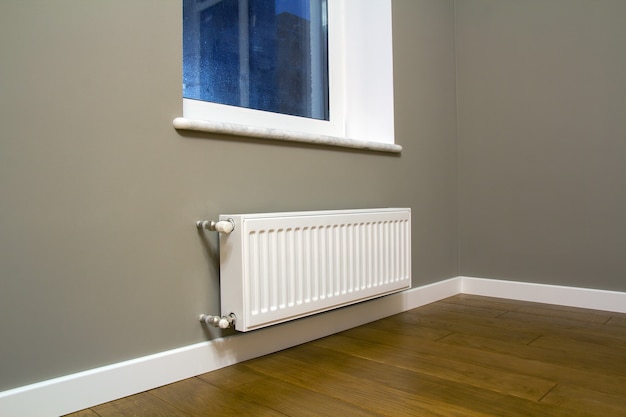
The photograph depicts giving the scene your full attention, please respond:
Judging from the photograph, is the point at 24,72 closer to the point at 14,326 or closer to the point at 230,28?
the point at 14,326

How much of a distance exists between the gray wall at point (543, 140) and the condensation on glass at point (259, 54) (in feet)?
2.98

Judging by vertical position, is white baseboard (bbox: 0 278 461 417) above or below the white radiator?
below

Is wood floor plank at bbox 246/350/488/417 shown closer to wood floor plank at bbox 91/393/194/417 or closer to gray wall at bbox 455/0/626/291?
wood floor plank at bbox 91/393/194/417

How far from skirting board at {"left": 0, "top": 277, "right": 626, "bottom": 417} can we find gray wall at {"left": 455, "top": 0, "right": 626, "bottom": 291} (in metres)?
0.07

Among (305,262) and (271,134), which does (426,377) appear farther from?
(271,134)

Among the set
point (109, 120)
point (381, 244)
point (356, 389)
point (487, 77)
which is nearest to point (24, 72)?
point (109, 120)

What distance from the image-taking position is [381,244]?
5.96ft

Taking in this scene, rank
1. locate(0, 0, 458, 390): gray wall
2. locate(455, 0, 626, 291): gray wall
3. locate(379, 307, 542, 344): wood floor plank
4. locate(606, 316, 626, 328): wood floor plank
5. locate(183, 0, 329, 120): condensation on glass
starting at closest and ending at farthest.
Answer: locate(0, 0, 458, 390): gray wall, locate(183, 0, 329, 120): condensation on glass, locate(379, 307, 542, 344): wood floor plank, locate(606, 316, 626, 328): wood floor plank, locate(455, 0, 626, 291): gray wall

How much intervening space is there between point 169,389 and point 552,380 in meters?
1.04

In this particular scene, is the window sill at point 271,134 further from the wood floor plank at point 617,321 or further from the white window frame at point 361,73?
the wood floor plank at point 617,321

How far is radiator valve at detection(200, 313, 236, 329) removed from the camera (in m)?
1.32

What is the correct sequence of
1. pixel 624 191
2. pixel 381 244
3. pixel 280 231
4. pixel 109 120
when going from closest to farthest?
pixel 109 120 → pixel 280 231 → pixel 381 244 → pixel 624 191

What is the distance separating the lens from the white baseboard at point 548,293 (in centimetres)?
207

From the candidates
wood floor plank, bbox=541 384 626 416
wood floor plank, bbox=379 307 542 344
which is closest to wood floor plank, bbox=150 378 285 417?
wood floor plank, bbox=541 384 626 416
